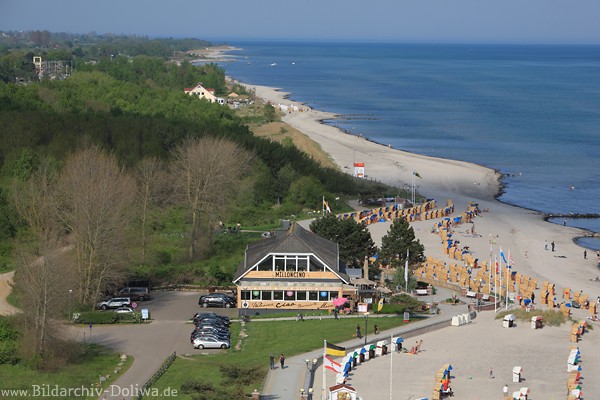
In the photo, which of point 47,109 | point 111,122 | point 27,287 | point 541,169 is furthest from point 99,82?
point 27,287

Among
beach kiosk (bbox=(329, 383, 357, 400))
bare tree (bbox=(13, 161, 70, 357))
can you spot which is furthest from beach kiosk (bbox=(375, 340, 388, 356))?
bare tree (bbox=(13, 161, 70, 357))

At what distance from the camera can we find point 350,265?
182ft

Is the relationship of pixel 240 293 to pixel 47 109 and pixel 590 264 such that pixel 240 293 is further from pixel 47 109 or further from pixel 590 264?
pixel 47 109

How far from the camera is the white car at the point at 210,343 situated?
136 ft

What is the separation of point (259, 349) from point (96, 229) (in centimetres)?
1315

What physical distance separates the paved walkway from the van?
12.9 metres

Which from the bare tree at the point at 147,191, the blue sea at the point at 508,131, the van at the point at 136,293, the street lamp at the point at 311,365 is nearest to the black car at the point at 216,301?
the van at the point at 136,293

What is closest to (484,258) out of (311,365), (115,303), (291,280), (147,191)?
(291,280)

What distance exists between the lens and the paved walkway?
114ft

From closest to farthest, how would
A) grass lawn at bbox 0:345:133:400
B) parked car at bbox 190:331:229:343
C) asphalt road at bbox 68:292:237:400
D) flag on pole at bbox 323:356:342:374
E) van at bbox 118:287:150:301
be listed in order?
flag on pole at bbox 323:356:342:374, grass lawn at bbox 0:345:133:400, asphalt road at bbox 68:292:237:400, parked car at bbox 190:331:229:343, van at bbox 118:287:150:301

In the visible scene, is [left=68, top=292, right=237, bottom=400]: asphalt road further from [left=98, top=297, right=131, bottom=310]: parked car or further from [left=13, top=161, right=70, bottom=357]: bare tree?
[left=13, top=161, right=70, bottom=357]: bare tree

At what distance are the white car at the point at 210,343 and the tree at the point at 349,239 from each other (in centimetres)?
1481

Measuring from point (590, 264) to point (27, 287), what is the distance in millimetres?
38003

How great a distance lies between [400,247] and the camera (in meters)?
56.1
